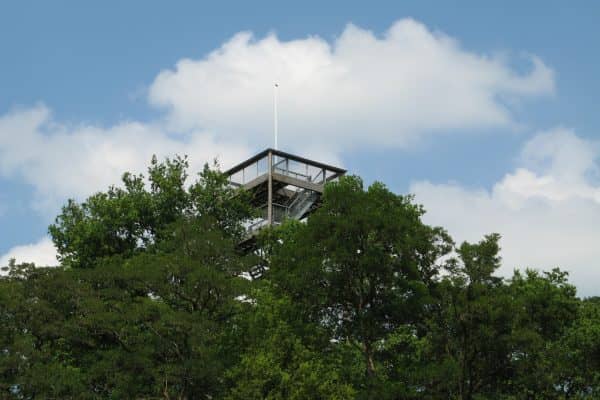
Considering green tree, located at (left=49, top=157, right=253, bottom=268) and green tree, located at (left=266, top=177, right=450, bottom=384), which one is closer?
green tree, located at (left=266, top=177, right=450, bottom=384)

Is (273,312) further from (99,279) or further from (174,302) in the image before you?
(99,279)

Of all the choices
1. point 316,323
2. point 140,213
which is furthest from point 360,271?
point 140,213

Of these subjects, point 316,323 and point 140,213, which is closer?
point 316,323

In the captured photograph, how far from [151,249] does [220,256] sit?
47.7 feet

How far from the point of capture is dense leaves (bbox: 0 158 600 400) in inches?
1647

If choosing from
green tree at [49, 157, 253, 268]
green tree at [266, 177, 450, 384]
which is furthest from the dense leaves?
A: green tree at [49, 157, 253, 268]

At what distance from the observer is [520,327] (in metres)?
42.6

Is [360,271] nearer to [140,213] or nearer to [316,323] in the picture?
[316,323]

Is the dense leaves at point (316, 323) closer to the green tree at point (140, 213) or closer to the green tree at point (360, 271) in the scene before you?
the green tree at point (360, 271)

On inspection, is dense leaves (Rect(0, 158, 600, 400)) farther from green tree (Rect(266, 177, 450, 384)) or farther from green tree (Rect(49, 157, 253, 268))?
green tree (Rect(49, 157, 253, 268))

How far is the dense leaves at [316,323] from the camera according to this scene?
41.8 m

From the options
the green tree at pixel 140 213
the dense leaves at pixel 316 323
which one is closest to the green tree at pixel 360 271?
the dense leaves at pixel 316 323

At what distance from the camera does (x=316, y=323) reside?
145ft

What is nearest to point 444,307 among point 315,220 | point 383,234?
point 383,234
